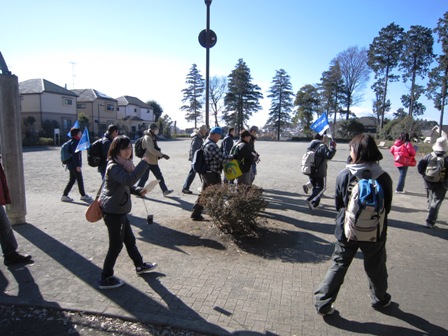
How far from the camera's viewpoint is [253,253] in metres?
4.68

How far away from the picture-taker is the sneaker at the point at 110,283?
362 cm

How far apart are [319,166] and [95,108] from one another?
50.4 metres

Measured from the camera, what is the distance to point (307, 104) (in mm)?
61406

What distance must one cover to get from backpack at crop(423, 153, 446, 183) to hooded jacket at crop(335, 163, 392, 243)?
3555 mm

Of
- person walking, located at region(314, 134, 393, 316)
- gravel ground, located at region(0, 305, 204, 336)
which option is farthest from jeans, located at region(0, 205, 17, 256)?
person walking, located at region(314, 134, 393, 316)

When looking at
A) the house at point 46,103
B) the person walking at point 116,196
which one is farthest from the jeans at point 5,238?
the house at point 46,103

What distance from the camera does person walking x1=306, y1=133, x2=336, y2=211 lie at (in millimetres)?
6723

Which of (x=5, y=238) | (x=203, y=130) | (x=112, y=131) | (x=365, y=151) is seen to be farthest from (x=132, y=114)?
(x=365, y=151)

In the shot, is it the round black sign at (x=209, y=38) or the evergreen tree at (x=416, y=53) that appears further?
the evergreen tree at (x=416, y=53)

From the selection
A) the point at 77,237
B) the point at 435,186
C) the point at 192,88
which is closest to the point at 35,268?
the point at 77,237

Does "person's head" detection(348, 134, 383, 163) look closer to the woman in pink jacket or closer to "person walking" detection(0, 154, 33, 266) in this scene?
"person walking" detection(0, 154, 33, 266)

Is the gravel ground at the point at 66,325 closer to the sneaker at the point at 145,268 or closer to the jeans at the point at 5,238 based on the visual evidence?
the sneaker at the point at 145,268

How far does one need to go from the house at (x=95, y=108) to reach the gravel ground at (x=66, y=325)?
49987 millimetres

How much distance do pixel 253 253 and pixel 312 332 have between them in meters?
1.84
